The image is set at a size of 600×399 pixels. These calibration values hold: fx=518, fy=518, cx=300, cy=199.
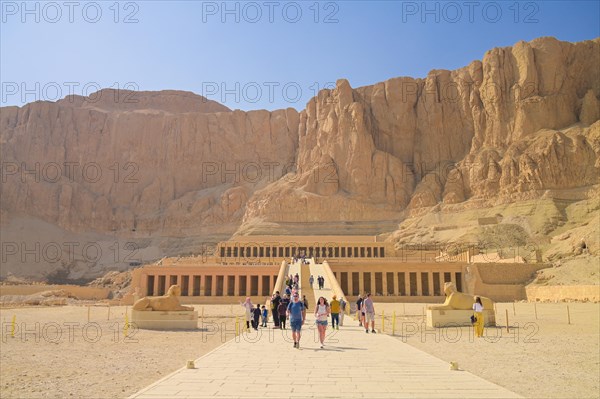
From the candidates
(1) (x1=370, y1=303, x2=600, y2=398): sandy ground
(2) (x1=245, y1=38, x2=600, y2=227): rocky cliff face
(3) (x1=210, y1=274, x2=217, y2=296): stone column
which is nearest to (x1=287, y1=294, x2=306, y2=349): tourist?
(1) (x1=370, y1=303, x2=600, y2=398): sandy ground

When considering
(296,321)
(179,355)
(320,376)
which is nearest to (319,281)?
(179,355)

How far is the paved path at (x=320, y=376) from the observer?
332 inches

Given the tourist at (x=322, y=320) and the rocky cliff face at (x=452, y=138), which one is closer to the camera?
the tourist at (x=322, y=320)

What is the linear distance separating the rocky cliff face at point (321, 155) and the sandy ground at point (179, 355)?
182 ft

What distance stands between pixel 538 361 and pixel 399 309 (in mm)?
20441

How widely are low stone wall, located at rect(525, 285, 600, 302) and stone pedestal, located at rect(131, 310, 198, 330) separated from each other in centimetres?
2623

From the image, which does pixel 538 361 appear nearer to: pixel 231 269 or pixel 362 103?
pixel 231 269

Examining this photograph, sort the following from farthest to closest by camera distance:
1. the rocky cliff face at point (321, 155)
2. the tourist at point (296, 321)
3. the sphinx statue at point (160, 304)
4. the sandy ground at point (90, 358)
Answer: the rocky cliff face at point (321, 155)
the sphinx statue at point (160, 304)
the tourist at point (296, 321)
the sandy ground at point (90, 358)

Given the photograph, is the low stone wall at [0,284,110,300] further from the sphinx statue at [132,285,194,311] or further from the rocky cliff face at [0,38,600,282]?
the sphinx statue at [132,285,194,311]

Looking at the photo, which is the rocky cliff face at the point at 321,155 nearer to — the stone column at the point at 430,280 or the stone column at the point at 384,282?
the stone column at the point at 430,280

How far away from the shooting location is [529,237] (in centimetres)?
5934

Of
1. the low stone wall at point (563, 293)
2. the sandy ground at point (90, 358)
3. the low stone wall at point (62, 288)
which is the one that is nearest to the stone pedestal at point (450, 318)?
the sandy ground at point (90, 358)

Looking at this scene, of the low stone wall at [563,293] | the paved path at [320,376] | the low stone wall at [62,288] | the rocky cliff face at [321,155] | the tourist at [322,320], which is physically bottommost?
the low stone wall at [62,288]

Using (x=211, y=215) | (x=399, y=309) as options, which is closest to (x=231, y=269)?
(x=399, y=309)
